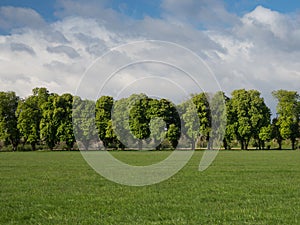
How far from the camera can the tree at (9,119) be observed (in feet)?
328

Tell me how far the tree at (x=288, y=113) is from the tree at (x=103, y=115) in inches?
1536

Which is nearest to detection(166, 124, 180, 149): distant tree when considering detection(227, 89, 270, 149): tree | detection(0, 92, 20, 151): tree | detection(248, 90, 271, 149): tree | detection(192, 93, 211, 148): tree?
detection(192, 93, 211, 148): tree

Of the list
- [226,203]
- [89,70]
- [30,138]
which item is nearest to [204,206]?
[226,203]

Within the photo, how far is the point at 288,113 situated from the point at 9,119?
2528 inches

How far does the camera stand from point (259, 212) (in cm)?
1326

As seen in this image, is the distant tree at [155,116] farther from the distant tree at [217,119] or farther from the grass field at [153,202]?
the grass field at [153,202]

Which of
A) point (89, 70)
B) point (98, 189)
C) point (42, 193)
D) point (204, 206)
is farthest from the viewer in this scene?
point (89, 70)

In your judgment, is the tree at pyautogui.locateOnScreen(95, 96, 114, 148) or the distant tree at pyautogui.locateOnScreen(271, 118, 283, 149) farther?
the distant tree at pyautogui.locateOnScreen(271, 118, 283, 149)

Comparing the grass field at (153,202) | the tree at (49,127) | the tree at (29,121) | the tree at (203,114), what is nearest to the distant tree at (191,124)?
the tree at (203,114)

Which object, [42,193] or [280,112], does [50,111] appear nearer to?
[280,112]

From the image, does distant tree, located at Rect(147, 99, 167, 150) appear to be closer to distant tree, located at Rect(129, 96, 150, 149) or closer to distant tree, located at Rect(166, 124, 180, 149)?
distant tree, located at Rect(129, 96, 150, 149)

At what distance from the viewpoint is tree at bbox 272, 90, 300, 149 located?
10143cm

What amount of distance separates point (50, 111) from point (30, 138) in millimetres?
7358

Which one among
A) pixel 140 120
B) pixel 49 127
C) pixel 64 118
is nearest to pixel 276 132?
pixel 140 120
